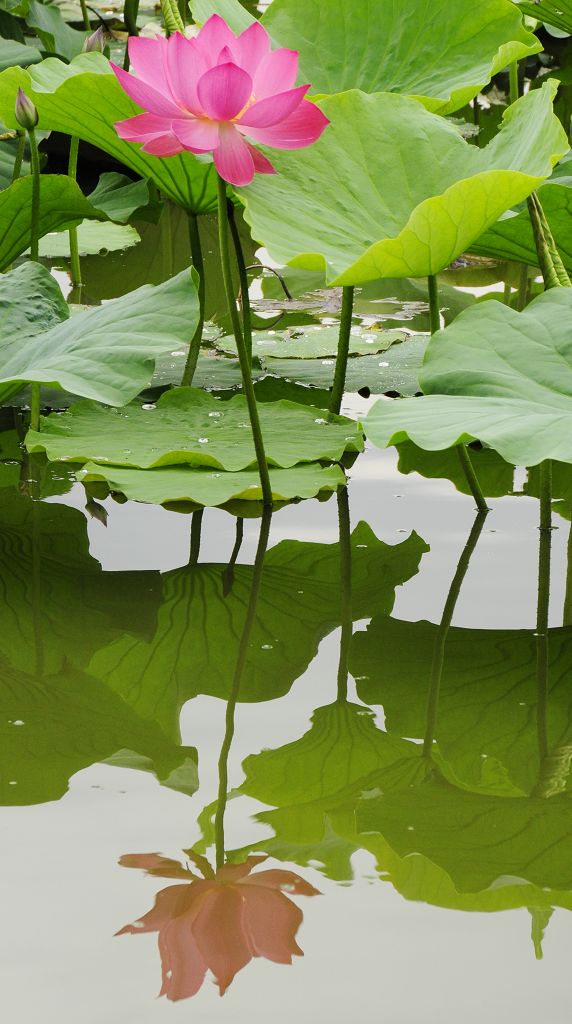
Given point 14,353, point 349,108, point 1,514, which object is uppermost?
point 349,108

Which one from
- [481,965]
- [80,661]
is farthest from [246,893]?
[80,661]

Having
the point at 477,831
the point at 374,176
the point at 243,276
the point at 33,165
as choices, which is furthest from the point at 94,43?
the point at 477,831

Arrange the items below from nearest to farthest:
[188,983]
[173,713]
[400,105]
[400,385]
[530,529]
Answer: [188,983] → [173,713] → [530,529] → [400,105] → [400,385]

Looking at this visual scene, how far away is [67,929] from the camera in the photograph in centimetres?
82

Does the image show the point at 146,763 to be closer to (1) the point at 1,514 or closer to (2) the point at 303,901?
(2) the point at 303,901

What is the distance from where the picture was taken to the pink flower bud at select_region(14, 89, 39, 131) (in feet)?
5.84

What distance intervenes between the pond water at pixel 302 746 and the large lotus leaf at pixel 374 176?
36 centimetres

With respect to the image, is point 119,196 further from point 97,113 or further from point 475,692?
point 475,692

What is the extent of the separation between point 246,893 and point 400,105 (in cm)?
121

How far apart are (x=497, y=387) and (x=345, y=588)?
294 millimetres

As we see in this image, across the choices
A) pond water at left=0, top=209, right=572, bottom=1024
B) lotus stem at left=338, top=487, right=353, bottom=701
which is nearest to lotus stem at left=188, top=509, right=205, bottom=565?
pond water at left=0, top=209, right=572, bottom=1024

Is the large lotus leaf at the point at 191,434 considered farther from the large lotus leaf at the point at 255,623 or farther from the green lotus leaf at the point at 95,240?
the green lotus leaf at the point at 95,240

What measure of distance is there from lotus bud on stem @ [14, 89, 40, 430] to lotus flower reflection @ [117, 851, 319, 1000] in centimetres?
110

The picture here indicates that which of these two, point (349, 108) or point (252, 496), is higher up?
point (349, 108)
